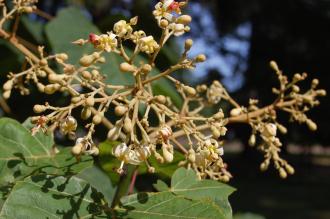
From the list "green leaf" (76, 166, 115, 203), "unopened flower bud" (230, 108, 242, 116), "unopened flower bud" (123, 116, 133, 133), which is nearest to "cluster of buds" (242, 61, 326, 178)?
"unopened flower bud" (230, 108, 242, 116)

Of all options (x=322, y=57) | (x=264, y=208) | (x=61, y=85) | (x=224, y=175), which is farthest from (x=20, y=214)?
(x=322, y=57)

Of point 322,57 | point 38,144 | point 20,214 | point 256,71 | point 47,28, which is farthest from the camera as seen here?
point 256,71

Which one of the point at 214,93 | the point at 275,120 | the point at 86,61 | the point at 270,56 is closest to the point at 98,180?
the point at 214,93

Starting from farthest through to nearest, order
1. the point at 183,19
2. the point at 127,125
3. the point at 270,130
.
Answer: the point at 270,130 < the point at 183,19 < the point at 127,125

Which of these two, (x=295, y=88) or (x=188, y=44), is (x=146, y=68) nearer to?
(x=188, y=44)

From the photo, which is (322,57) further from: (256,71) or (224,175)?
(224,175)

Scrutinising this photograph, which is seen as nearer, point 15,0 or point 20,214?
point 20,214

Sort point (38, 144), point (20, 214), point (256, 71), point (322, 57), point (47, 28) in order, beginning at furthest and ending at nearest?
point (256, 71)
point (322, 57)
point (47, 28)
point (38, 144)
point (20, 214)
